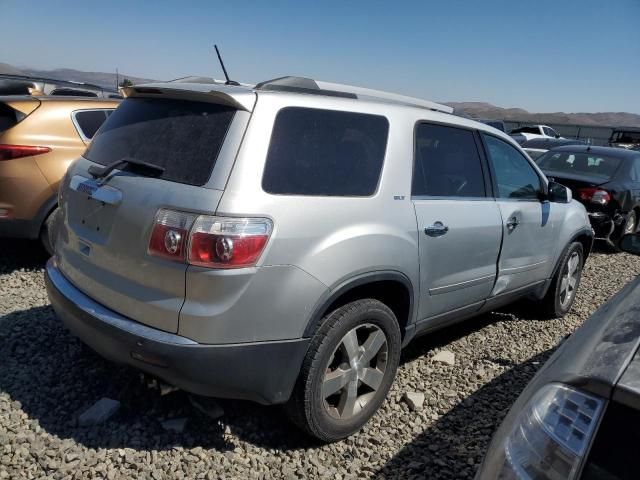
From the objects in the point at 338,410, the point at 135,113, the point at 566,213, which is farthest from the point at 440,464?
the point at 566,213

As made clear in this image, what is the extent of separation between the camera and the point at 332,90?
281 cm

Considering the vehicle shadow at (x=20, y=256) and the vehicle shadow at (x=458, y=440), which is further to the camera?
the vehicle shadow at (x=20, y=256)

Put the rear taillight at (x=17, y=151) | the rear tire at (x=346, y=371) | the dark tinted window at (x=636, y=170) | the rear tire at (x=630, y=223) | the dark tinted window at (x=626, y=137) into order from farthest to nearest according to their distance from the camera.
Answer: the dark tinted window at (x=626, y=137)
the dark tinted window at (x=636, y=170)
the rear tire at (x=630, y=223)
the rear taillight at (x=17, y=151)
the rear tire at (x=346, y=371)

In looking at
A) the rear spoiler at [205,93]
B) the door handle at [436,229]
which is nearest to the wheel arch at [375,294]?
the door handle at [436,229]

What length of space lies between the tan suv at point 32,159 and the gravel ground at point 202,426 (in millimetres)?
1041

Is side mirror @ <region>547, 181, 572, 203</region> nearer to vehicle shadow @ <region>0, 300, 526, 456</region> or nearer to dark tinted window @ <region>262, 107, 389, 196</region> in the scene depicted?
vehicle shadow @ <region>0, 300, 526, 456</region>

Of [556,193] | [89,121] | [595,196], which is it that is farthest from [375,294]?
[595,196]

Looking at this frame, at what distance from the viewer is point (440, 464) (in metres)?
2.64

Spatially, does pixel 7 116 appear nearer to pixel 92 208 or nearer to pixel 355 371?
pixel 92 208

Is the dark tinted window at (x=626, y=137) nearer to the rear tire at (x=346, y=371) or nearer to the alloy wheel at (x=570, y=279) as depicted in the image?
the alloy wheel at (x=570, y=279)

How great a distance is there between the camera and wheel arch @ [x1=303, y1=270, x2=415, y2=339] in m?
2.37

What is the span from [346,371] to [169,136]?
1.46 meters

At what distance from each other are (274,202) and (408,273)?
0.94 meters

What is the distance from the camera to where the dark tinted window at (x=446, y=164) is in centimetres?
301
